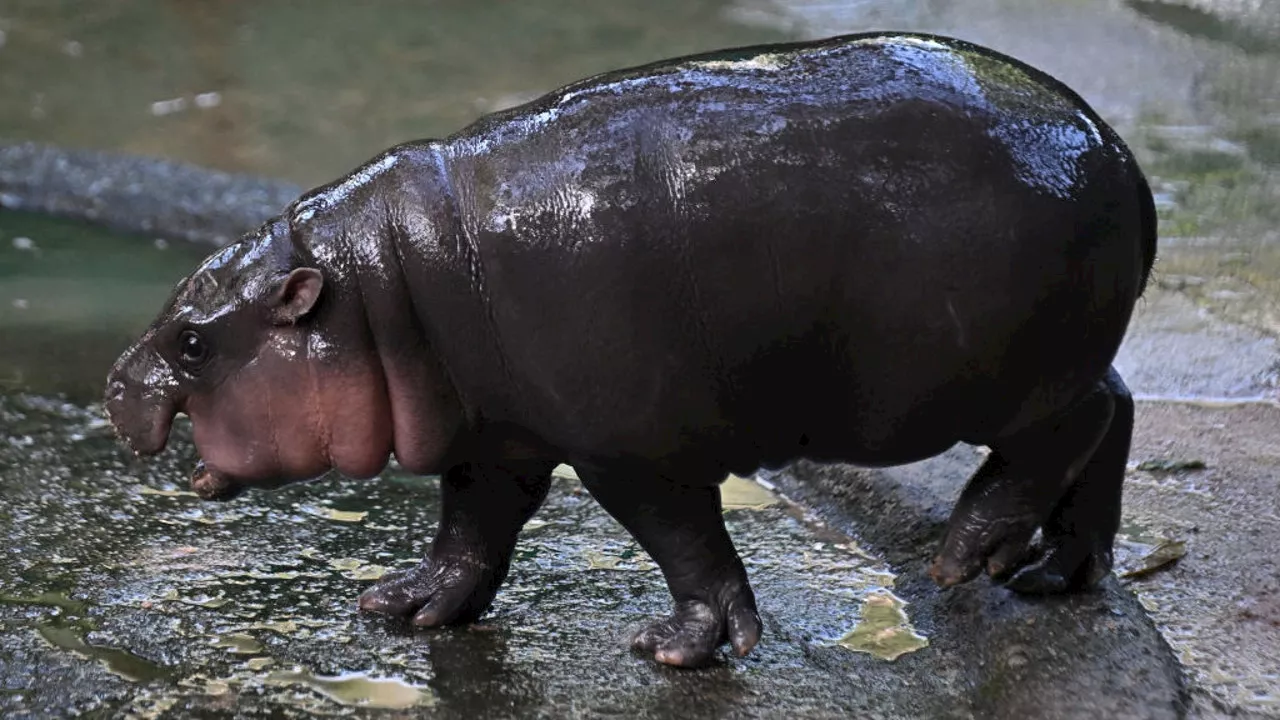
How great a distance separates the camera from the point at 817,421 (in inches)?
123

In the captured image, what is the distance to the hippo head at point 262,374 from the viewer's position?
3.04m

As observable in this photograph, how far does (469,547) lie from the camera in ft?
11.5

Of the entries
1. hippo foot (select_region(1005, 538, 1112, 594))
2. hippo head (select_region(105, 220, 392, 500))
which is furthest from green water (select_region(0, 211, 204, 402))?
hippo foot (select_region(1005, 538, 1112, 594))

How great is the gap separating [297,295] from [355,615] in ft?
2.93

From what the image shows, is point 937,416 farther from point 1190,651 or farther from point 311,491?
point 311,491

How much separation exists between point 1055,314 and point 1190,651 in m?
0.81

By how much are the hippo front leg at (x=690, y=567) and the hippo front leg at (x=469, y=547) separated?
1.13ft

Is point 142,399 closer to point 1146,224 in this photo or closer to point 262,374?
point 262,374

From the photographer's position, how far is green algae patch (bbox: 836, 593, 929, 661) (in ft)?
11.0

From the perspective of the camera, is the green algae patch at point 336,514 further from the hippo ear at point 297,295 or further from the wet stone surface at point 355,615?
the hippo ear at point 297,295

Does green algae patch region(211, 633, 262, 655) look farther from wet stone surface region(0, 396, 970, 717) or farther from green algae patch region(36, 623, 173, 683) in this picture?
green algae patch region(36, 623, 173, 683)

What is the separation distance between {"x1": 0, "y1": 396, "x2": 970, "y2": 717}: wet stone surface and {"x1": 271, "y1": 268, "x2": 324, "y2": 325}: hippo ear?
2.52 ft

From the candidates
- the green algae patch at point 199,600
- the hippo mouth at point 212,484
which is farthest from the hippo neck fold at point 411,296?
the green algae patch at point 199,600


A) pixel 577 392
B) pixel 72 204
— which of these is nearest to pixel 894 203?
pixel 577 392
